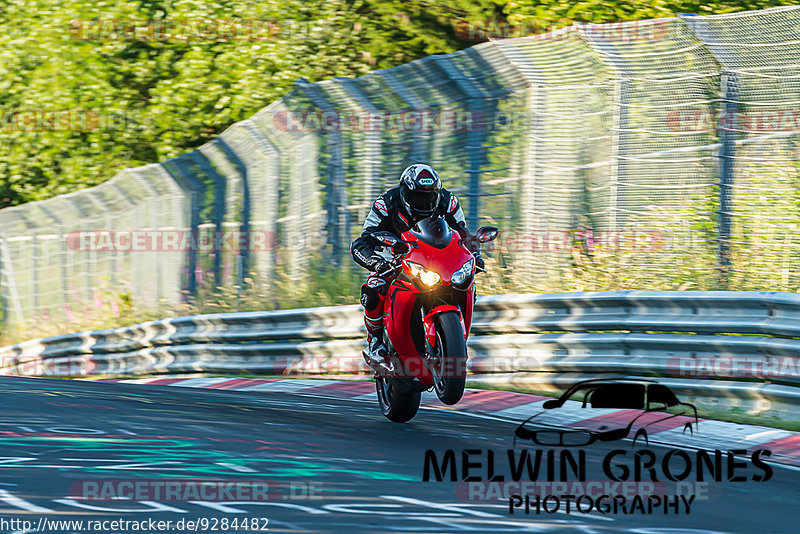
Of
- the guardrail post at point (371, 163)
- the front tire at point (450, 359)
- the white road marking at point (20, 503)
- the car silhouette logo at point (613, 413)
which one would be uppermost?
the guardrail post at point (371, 163)

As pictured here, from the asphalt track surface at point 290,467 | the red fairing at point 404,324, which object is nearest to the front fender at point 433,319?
the red fairing at point 404,324

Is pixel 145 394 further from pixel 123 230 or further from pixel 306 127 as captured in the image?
pixel 123 230

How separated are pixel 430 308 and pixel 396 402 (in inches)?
45.0

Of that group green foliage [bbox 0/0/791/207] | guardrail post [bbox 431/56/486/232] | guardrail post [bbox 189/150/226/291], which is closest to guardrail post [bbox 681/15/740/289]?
guardrail post [bbox 431/56/486/232]

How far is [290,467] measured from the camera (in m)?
6.81

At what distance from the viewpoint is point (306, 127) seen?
14.8 meters

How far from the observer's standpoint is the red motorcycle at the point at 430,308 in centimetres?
766

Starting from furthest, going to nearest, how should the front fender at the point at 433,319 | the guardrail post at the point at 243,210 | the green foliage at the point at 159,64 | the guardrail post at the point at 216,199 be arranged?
the green foliage at the point at 159,64 < the guardrail post at the point at 216,199 < the guardrail post at the point at 243,210 < the front fender at the point at 433,319

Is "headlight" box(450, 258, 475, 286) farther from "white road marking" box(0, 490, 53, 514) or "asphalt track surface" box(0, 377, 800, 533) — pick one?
"white road marking" box(0, 490, 53, 514)

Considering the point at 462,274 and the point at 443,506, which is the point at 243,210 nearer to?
the point at 462,274

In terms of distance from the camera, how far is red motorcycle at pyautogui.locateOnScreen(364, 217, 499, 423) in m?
7.66

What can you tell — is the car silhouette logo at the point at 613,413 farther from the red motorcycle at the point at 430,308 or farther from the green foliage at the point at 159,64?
the green foliage at the point at 159,64

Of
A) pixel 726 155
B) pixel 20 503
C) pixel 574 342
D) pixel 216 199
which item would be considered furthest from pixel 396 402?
pixel 216 199

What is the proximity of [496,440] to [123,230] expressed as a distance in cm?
1106
